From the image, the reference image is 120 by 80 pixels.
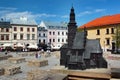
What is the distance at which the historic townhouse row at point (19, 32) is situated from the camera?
6050 centimetres

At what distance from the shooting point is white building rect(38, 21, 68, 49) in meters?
69.5

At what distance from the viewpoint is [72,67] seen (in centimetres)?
1783

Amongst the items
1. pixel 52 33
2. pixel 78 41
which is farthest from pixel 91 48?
pixel 52 33

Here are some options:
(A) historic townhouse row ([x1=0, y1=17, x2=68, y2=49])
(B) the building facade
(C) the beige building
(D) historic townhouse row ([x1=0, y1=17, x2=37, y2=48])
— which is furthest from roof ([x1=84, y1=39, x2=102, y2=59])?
(C) the beige building

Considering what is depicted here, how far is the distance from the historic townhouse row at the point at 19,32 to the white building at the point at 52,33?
3918 mm

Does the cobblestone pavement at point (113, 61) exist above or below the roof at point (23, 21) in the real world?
below

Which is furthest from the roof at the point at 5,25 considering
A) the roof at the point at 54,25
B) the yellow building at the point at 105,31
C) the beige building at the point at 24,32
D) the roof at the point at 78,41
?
the roof at the point at 78,41

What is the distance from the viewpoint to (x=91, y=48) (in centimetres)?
1867

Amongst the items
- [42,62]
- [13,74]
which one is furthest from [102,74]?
[42,62]

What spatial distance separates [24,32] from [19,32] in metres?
1.59

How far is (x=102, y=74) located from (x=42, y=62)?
9.88 meters

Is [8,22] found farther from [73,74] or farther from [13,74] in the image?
[73,74]

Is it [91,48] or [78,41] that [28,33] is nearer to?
[78,41]

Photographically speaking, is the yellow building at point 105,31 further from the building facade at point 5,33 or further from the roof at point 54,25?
the building facade at point 5,33
